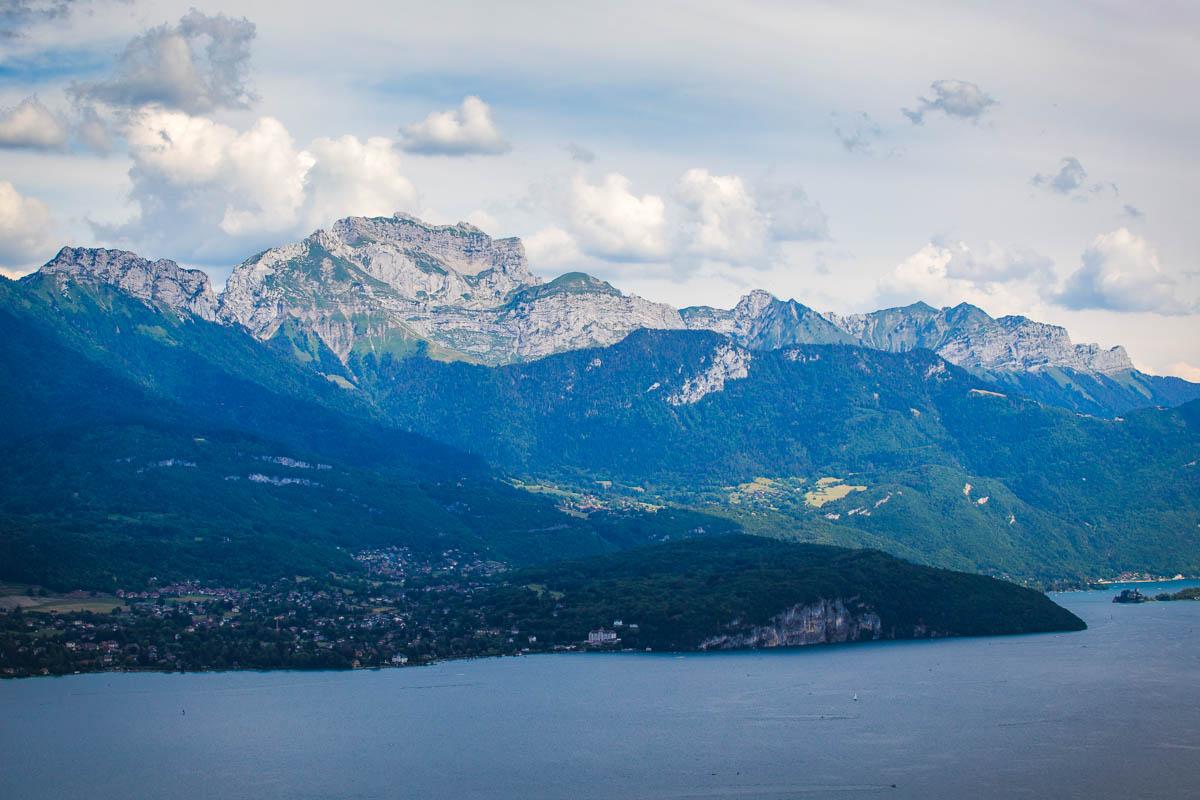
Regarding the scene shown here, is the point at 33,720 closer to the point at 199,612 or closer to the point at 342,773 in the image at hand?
the point at 342,773

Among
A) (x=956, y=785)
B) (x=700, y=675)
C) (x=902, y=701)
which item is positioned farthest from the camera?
(x=700, y=675)

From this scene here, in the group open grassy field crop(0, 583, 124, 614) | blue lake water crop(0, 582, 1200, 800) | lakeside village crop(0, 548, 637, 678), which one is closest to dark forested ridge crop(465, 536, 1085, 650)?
lakeside village crop(0, 548, 637, 678)

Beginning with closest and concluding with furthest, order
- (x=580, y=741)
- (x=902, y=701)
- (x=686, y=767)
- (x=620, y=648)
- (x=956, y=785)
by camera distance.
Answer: (x=956, y=785), (x=686, y=767), (x=580, y=741), (x=902, y=701), (x=620, y=648)

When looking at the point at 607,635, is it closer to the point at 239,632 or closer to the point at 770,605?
the point at 770,605

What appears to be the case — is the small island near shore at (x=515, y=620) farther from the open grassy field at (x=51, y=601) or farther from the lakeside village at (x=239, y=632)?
the open grassy field at (x=51, y=601)

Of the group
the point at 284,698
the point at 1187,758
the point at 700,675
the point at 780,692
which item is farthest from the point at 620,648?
the point at 1187,758

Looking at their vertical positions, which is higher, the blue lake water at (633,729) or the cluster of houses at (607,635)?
the cluster of houses at (607,635)

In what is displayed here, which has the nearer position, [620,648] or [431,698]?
[431,698]

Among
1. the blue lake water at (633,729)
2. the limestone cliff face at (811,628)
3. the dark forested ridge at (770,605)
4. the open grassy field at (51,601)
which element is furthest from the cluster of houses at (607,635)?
the open grassy field at (51,601)
